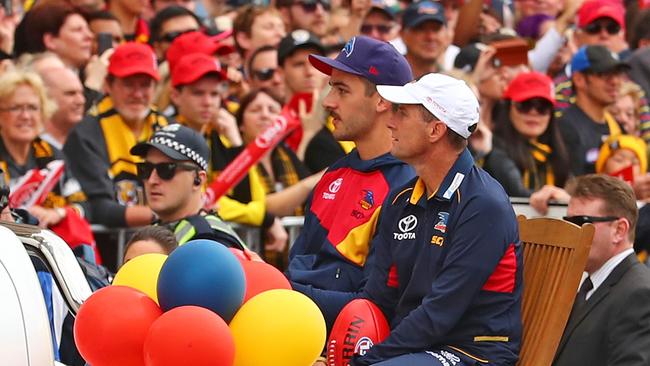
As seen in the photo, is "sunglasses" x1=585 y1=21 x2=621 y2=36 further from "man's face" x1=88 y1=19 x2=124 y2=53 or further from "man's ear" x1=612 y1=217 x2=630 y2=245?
"man's ear" x1=612 y1=217 x2=630 y2=245

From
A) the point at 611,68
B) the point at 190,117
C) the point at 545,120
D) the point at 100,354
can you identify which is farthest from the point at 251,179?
the point at 100,354

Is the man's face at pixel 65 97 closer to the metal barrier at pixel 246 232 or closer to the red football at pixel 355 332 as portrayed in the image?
the metal barrier at pixel 246 232

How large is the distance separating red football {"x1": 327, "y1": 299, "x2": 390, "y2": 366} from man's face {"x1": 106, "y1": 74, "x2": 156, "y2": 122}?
4.45m

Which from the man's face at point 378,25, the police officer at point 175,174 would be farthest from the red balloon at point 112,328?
the man's face at point 378,25

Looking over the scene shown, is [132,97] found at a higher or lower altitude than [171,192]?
higher

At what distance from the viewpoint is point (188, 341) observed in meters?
6.05

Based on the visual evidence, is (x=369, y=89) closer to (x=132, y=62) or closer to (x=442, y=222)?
(x=442, y=222)

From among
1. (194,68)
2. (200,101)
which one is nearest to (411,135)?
(200,101)

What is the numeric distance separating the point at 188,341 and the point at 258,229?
4.77 meters

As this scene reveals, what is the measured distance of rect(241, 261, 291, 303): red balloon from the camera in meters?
6.79

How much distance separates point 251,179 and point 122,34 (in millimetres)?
3011

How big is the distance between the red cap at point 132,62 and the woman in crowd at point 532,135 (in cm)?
299

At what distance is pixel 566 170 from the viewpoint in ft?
40.8

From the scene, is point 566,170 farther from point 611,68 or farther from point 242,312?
point 242,312
